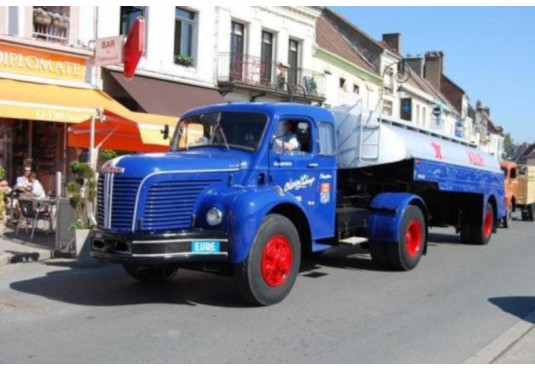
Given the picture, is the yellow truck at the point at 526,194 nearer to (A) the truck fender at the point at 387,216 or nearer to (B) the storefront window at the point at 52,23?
(A) the truck fender at the point at 387,216

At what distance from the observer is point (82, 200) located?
10.1 meters

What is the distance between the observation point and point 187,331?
6.00 m

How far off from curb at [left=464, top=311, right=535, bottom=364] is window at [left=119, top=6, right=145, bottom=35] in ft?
48.8

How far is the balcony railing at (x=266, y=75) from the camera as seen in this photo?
72.2 ft

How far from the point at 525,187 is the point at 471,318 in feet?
62.8

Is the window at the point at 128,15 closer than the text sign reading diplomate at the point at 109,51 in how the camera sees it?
No

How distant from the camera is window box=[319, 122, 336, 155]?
8.52 m

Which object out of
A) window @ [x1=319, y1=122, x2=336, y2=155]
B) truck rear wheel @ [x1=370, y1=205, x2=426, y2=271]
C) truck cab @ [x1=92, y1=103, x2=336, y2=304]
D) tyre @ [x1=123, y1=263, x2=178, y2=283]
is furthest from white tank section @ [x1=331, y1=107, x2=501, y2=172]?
tyre @ [x1=123, y1=263, x2=178, y2=283]

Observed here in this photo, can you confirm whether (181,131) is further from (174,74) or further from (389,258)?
(174,74)

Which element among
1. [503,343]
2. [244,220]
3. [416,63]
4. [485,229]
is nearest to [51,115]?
[244,220]

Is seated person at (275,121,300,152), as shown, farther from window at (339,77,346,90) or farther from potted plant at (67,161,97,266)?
window at (339,77,346,90)

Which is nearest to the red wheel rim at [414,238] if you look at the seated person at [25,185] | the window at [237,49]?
the seated person at [25,185]

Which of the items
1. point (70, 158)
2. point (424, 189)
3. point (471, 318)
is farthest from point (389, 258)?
point (70, 158)

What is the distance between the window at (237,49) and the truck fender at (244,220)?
15.7m
